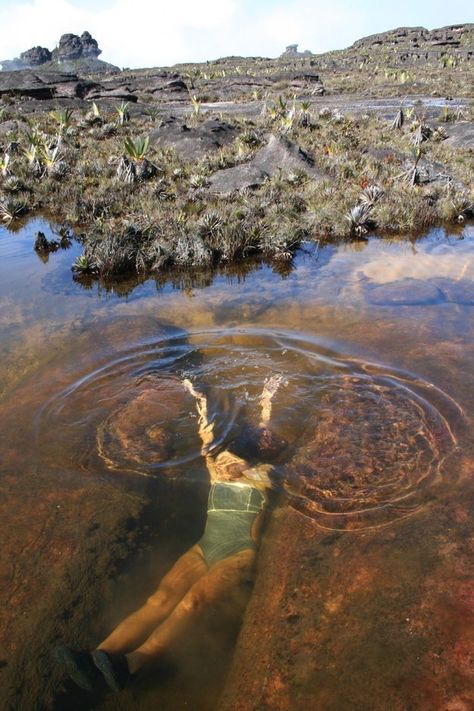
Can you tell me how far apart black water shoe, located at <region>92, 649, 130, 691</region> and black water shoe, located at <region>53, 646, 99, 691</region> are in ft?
0.13

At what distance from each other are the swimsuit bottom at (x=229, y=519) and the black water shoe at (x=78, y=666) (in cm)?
94

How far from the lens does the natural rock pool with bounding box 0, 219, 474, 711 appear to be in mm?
2684

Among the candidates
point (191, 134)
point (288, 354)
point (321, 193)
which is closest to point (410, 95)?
point (191, 134)

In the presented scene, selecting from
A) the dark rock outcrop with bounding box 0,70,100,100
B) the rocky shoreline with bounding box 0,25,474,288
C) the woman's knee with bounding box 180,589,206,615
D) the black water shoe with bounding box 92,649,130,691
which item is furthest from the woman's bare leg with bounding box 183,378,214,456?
the dark rock outcrop with bounding box 0,70,100,100

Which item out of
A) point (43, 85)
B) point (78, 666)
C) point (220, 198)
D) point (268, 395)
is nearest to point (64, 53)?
point (43, 85)

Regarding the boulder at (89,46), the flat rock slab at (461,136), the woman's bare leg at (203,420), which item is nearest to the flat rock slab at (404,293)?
the woman's bare leg at (203,420)

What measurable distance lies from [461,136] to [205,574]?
2171 cm

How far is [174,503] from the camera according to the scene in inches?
154

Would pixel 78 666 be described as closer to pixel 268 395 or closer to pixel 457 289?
pixel 268 395

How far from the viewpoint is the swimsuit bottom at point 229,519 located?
3.43 meters

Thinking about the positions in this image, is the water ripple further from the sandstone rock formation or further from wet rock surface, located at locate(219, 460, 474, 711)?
the sandstone rock formation

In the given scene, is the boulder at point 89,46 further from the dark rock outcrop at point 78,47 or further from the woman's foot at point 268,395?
the woman's foot at point 268,395

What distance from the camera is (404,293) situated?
25.7ft

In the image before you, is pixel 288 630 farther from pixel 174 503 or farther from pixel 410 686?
pixel 174 503
